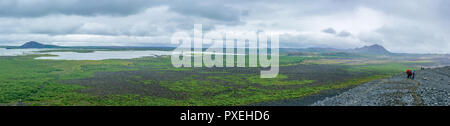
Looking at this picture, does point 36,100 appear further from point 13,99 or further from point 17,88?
point 17,88

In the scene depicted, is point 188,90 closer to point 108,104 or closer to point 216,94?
point 216,94

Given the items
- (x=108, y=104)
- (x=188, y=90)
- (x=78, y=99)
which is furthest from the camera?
(x=188, y=90)

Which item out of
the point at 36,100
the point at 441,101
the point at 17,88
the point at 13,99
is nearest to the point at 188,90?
the point at 36,100

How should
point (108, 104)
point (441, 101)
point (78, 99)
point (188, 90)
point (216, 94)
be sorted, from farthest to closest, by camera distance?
point (188, 90) → point (216, 94) → point (78, 99) → point (108, 104) → point (441, 101)

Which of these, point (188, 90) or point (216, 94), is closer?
point (216, 94)

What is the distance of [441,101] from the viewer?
20.1m

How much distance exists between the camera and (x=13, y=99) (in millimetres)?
28016

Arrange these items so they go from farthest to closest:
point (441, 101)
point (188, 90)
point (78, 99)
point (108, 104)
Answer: point (188, 90) → point (78, 99) → point (108, 104) → point (441, 101)

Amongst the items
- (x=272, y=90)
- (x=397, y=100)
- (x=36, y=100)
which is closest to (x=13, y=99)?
(x=36, y=100)

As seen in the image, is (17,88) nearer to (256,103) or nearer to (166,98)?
(166,98)

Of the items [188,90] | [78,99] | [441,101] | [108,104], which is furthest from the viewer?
[188,90]

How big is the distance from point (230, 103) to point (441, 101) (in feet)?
58.5

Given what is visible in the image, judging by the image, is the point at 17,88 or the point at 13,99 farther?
the point at 17,88

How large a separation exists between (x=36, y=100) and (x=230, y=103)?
21.0 metres
